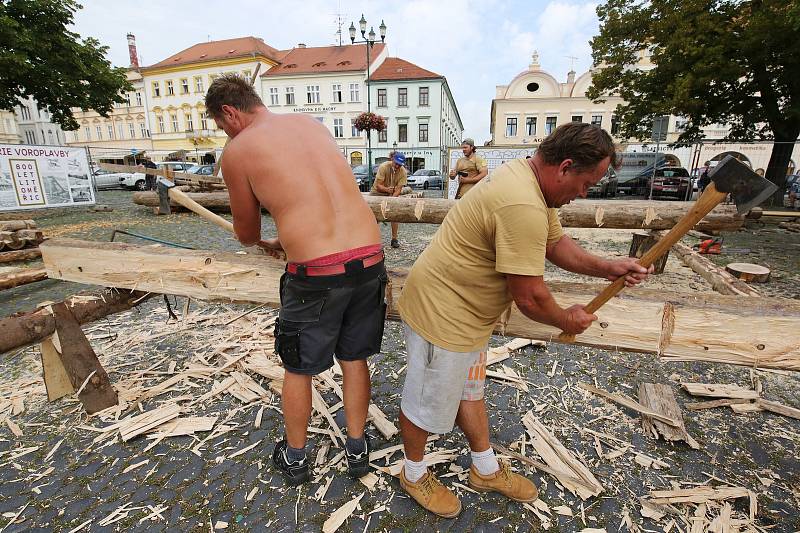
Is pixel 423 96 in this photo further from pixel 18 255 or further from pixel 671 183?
pixel 18 255

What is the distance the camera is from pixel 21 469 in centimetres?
228

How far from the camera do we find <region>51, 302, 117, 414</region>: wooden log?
2.58 metres

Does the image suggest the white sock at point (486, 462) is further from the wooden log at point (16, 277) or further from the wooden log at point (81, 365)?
the wooden log at point (16, 277)

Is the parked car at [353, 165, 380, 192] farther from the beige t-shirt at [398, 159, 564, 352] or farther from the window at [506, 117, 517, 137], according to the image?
the window at [506, 117, 517, 137]

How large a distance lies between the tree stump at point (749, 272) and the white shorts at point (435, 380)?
5.29 meters

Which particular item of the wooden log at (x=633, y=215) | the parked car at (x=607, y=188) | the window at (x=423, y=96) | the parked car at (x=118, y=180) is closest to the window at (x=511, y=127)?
the window at (x=423, y=96)

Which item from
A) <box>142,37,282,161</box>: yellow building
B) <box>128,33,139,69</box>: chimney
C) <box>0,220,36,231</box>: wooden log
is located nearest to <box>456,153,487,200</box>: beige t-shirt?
<box>0,220,36,231</box>: wooden log

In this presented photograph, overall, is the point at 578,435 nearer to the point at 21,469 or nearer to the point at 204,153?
the point at 21,469

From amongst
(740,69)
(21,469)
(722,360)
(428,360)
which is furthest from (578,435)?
(740,69)

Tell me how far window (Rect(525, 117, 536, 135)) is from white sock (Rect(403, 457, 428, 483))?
4009 centimetres

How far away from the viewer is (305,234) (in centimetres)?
182

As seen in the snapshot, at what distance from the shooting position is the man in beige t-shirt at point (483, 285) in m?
1.43

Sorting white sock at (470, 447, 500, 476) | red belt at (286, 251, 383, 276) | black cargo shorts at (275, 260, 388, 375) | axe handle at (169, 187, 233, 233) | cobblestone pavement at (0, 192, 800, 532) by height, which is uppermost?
axe handle at (169, 187, 233, 233)

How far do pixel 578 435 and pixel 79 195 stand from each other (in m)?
14.2
